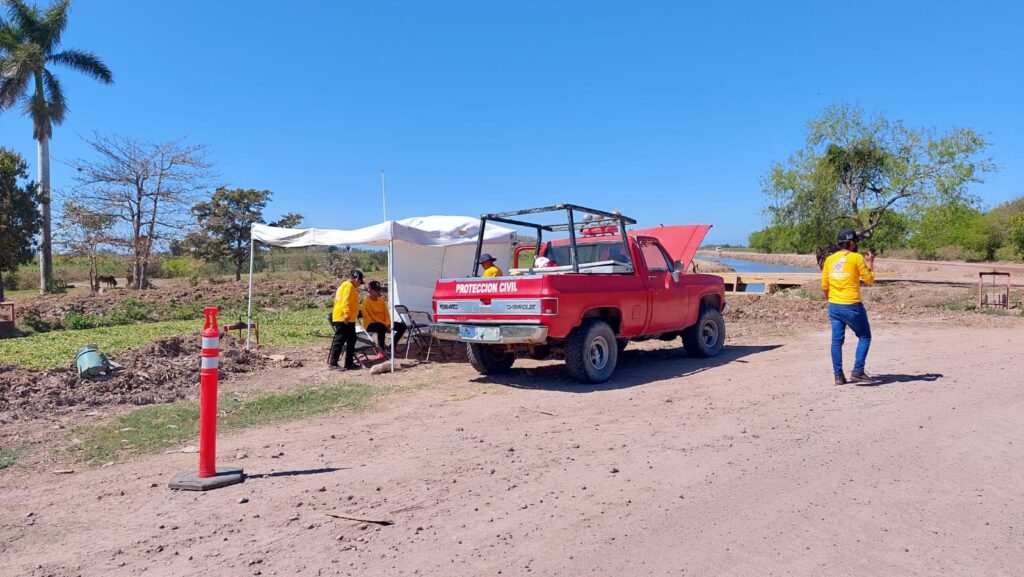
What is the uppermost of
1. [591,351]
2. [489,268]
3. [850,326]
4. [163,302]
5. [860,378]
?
[489,268]

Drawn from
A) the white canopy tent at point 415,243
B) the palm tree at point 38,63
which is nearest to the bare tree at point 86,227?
the palm tree at point 38,63

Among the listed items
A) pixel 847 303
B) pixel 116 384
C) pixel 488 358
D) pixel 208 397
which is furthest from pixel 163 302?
pixel 847 303

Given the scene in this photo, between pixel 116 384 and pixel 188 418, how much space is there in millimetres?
2020

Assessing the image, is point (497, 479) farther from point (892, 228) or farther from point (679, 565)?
point (892, 228)

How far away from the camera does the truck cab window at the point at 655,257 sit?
10.6m

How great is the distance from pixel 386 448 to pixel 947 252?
2487 inches

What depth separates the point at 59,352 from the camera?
1265 cm

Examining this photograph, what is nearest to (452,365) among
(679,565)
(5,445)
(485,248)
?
(485,248)

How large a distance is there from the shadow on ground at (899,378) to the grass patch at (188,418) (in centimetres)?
584

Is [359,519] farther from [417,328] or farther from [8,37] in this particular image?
[8,37]

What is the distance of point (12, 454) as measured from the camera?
6102 mm

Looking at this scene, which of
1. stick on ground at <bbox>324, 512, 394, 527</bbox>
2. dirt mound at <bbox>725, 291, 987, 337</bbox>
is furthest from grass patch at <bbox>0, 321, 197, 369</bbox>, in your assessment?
dirt mound at <bbox>725, 291, 987, 337</bbox>

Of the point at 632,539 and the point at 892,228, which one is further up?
the point at 892,228

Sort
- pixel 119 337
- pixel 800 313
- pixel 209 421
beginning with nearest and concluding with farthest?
pixel 209 421, pixel 119 337, pixel 800 313
